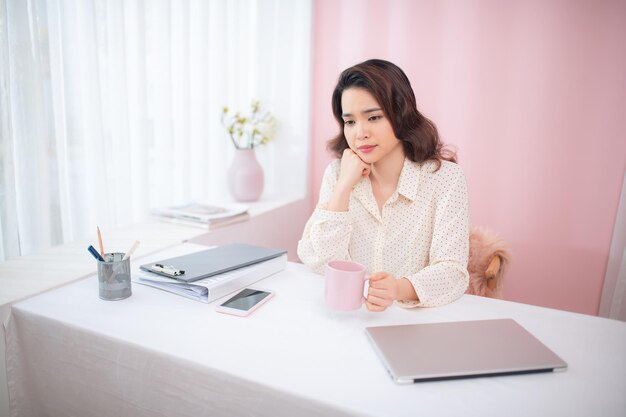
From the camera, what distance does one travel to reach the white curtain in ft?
4.31

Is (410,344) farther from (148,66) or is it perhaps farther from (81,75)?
(148,66)

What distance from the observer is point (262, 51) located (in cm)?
248

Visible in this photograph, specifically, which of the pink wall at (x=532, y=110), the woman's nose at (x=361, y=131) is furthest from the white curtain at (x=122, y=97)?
the woman's nose at (x=361, y=131)

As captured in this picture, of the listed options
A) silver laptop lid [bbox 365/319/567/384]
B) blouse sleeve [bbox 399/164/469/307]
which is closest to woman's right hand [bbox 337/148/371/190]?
blouse sleeve [bbox 399/164/469/307]

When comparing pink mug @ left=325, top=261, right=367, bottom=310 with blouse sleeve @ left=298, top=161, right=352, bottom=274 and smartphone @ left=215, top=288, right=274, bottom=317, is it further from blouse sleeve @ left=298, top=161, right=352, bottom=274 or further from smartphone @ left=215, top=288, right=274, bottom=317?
blouse sleeve @ left=298, top=161, right=352, bottom=274

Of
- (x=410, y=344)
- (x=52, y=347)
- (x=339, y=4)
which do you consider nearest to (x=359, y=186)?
(x=410, y=344)

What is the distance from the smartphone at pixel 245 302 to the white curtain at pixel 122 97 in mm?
846

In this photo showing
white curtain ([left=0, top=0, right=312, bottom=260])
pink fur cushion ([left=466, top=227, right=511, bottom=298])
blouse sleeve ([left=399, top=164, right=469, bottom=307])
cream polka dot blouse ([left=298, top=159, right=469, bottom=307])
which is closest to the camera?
blouse sleeve ([left=399, top=164, right=469, bottom=307])

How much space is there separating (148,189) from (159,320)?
3.50 ft

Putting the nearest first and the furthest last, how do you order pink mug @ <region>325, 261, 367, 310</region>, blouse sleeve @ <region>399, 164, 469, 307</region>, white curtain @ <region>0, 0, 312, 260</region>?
pink mug @ <region>325, 261, 367, 310</region> → blouse sleeve @ <region>399, 164, 469, 307</region> → white curtain @ <region>0, 0, 312, 260</region>

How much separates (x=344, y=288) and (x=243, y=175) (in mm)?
1377

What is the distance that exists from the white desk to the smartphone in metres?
0.02

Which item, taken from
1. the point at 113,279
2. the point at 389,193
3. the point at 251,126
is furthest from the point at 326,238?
the point at 251,126

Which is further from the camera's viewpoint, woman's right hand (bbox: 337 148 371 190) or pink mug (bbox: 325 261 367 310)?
woman's right hand (bbox: 337 148 371 190)
